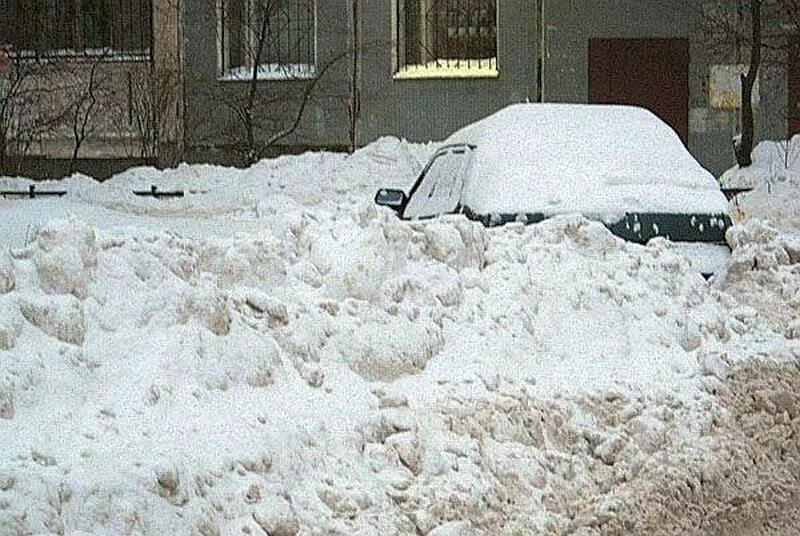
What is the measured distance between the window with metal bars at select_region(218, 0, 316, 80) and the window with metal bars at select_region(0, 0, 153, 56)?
4.62 feet

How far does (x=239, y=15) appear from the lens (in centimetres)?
2481

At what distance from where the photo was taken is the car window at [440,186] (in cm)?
918

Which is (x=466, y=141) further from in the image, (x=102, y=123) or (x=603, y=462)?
(x=102, y=123)

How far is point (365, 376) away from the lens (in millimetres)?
5727

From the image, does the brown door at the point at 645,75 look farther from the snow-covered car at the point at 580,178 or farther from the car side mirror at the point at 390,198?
the car side mirror at the point at 390,198

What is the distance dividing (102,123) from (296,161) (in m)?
4.38

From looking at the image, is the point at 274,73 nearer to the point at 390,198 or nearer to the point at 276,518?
the point at 390,198

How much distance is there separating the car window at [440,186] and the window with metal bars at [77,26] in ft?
50.7

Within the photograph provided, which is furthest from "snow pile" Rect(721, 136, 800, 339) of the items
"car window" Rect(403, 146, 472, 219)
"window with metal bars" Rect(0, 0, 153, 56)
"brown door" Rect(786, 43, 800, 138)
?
"window with metal bars" Rect(0, 0, 153, 56)

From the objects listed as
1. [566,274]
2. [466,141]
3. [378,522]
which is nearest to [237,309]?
[378,522]

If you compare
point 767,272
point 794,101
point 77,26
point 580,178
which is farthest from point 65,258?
point 77,26

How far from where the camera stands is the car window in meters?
9.18

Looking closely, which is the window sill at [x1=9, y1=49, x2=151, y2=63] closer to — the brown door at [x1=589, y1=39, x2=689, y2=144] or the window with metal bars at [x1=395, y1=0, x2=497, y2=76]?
the window with metal bars at [x1=395, y1=0, x2=497, y2=76]

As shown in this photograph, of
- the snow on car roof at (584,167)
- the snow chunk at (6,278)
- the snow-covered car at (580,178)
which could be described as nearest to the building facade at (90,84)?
the snow-covered car at (580,178)
